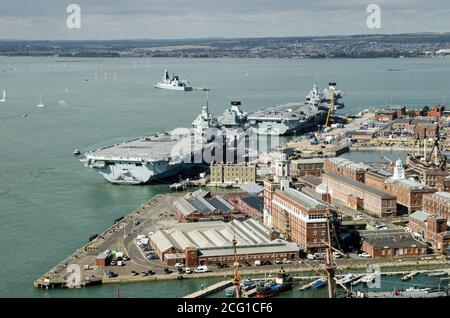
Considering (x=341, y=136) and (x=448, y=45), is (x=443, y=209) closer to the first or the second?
(x=341, y=136)

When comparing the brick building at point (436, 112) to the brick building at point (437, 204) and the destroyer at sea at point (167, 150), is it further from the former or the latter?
the brick building at point (437, 204)

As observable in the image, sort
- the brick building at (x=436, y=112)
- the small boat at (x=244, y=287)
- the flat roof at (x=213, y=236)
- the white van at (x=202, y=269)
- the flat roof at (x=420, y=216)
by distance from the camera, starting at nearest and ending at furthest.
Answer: the small boat at (x=244, y=287) → the white van at (x=202, y=269) → the flat roof at (x=213, y=236) → the flat roof at (x=420, y=216) → the brick building at (x=436, y=112)

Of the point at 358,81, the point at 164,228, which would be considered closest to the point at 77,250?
the point at 164,228

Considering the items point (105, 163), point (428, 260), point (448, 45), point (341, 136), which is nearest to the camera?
point (428, 260)

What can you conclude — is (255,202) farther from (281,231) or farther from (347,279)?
(347,279)

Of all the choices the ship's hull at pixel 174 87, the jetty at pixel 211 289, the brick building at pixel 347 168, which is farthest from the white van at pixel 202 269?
the ship's hull at pixel 174 87
